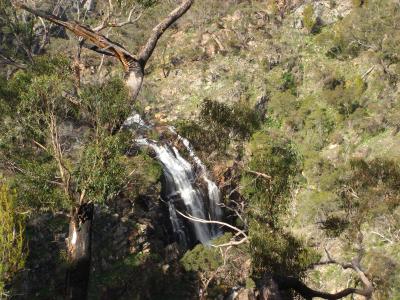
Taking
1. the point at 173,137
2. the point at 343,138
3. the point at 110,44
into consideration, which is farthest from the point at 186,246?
the point at 110,44

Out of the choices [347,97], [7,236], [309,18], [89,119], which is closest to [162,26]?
[89,119]

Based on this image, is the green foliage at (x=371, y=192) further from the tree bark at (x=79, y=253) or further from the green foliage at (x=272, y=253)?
the tree bark at (x=79, y=253)

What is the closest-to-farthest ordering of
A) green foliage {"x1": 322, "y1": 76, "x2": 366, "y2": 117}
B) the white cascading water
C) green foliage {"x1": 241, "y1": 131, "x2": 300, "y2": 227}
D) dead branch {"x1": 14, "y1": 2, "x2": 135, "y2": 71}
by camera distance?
dead branch {"x1": 14, "y1": 2, "x2": 135, "y2": 71} < green foliage {"x1": 241, "y1": 131, "x2": 300, "y2": 227} < the white cascading water < green foliage {"x1": 322, "y1": 76, "x2": 366, "y2": 117}

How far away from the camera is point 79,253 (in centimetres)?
1106

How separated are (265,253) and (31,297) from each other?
1055 cm

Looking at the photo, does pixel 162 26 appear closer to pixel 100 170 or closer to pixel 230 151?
pixel 100 170

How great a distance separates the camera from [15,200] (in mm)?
12133

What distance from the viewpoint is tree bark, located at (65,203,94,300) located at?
35.2ft

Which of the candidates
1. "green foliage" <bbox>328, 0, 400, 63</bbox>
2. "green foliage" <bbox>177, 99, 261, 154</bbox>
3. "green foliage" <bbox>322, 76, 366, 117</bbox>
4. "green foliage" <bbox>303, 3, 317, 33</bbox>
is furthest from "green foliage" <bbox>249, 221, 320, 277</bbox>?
"green foliage" <bbox>303, 3, 317, 33</bbox>

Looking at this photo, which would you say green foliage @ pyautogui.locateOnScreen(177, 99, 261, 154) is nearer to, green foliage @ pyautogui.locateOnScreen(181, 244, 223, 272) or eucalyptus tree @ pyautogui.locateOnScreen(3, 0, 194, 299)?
green foliage @ pyautogui.locateOnScreen(181, 244, 223, 272)

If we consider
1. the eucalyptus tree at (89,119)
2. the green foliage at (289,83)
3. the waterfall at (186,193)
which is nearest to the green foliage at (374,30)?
the green foliage at (289,83)

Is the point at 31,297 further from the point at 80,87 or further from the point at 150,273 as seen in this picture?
the point at 80,87

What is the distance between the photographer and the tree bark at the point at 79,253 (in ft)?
35.2

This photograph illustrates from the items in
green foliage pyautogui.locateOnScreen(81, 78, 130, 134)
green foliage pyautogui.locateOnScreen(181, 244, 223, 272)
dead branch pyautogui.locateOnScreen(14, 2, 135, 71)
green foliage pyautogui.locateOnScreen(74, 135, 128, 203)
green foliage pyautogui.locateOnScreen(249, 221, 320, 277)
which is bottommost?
green foliage pyautogui.locateOnScreen(249, 221, 320, 277)
